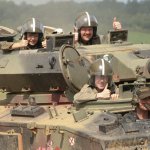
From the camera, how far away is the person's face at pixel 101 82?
1116 cm

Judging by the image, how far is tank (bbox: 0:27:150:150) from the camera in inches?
370

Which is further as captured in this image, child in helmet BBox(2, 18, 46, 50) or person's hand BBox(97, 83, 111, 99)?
child in helmet BBox(2, 18, 46, 50)

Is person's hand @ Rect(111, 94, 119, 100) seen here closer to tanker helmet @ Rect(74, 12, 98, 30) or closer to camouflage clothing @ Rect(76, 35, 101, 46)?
camouflage clothing @ Rect(76, 35, 101, 46)

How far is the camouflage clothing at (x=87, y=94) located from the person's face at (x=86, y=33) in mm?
2781

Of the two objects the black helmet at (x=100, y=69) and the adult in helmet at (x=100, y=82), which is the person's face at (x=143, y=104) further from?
the black helmet at (x=100, y=69)

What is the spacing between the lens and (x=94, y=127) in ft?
31.6

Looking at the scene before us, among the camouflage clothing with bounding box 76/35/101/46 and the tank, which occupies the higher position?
the camouflage clothing with bounding box 76/35/101/46

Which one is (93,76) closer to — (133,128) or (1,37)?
(133,128)

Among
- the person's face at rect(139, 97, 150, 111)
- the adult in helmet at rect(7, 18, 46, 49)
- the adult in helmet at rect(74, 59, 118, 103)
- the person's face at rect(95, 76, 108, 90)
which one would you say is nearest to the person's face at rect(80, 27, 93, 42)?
the adult in helmet at rect(7, 18, 46, 49)

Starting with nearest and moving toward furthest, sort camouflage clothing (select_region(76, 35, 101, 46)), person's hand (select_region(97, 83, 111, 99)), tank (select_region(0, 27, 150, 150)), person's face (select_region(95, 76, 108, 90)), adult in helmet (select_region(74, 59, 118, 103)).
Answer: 1. tank (select_region(0, 27, 150, 150))
2. person's hand (select_region(97, 83, 111, 99))
3. adult in helmet (select_region(74, 59, 118, 103))
4. person's face (select_region(95, 76, 108, 90))
5. camouflage clothing (select_region(76, 35, 101, 46))

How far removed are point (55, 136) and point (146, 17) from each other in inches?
1369

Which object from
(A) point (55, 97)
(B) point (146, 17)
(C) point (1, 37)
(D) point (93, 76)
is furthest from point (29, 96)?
(B) point (146, 17)

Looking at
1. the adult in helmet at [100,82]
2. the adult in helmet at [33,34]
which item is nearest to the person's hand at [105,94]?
the adult in helmet at [100,82]

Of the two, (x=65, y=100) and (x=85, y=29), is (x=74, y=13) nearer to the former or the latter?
(x=85, y=29)
